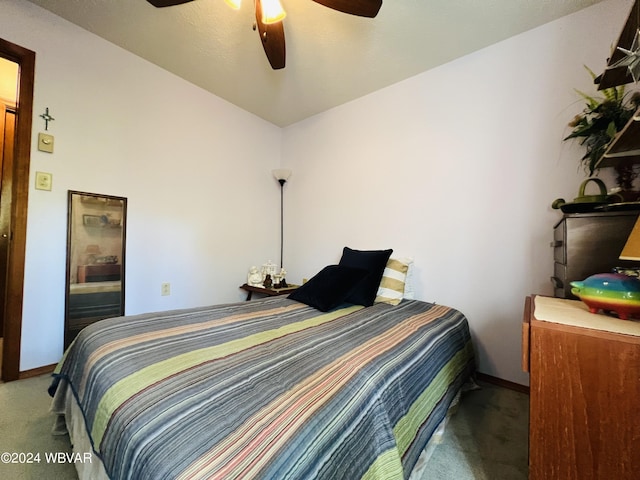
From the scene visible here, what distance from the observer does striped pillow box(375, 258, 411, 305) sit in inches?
79.4

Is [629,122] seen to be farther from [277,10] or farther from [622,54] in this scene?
[277,10]

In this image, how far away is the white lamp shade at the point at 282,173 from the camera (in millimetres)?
3137

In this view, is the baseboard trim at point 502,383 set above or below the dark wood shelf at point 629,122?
below

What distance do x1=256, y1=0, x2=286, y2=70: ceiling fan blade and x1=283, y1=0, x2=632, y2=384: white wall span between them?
120 cm

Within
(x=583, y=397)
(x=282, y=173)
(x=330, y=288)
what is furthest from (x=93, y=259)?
(x=583, y=397)

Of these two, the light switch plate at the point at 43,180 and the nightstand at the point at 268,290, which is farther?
the nightstand at the point at 268,290

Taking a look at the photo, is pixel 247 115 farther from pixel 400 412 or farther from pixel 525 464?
pixel 525 464

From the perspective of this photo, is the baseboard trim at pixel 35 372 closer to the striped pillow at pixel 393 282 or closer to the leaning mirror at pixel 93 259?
the leaning mirror at pixel 93 259

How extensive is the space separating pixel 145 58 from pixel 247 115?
1.05 meters

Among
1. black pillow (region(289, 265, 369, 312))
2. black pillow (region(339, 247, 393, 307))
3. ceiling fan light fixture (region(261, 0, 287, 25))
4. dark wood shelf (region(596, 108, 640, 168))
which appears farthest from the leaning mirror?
dark wood shelf (region(596, 108, 640, 168))

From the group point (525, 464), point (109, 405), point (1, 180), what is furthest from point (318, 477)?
point (1, 180)

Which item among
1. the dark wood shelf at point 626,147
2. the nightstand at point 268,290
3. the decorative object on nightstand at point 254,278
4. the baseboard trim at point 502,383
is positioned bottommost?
the baseboard trim at point 502,383

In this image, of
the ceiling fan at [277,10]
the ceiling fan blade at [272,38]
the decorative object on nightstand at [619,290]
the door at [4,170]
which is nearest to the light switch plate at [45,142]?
the door at [4,170]

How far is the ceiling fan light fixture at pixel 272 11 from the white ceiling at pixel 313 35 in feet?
1.18
